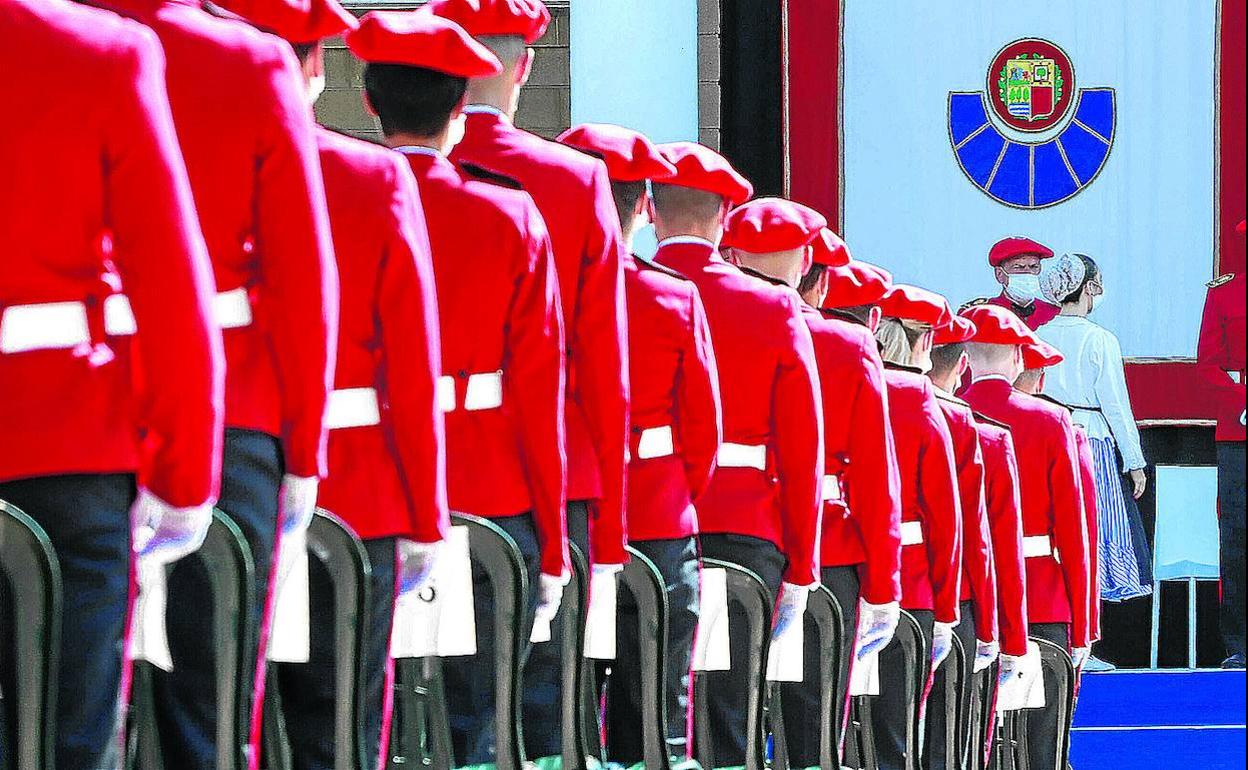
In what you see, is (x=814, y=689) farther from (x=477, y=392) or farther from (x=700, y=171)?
(x=477, y=392)

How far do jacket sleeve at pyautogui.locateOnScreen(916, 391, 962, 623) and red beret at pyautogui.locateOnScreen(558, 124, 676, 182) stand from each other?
1.43 m

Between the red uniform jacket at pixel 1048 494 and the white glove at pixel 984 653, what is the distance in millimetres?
441

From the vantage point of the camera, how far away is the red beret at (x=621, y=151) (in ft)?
13.1

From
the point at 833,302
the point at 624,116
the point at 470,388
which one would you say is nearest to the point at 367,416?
the point at 470,388

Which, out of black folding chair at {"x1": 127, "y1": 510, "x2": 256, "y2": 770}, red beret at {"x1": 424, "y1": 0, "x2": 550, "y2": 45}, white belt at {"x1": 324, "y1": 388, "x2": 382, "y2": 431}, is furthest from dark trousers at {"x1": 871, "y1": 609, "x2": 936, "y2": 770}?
black folding chair at {"x1": 127, "y1": 510, "x2": 256, "y2": 770}

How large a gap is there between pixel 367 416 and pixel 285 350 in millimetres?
388

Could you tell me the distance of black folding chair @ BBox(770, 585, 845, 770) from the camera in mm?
4699

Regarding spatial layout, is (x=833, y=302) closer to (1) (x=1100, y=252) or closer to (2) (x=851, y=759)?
(2) (x=851, y=759)

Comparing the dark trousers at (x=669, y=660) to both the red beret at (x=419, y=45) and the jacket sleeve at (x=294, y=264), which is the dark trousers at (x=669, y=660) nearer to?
the red beret at (x=419, y=45)

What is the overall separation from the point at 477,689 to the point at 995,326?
3214 millimetres

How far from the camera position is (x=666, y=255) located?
14.5 feet

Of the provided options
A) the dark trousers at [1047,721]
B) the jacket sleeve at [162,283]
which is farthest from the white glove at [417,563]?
the dark trousers at [1047,721]

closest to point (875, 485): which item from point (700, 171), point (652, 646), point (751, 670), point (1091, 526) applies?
point (751, 670)

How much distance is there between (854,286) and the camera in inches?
210
